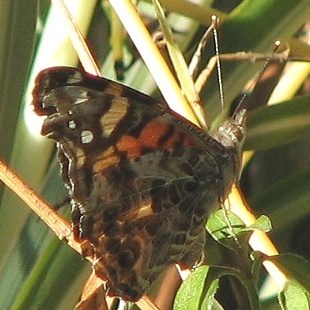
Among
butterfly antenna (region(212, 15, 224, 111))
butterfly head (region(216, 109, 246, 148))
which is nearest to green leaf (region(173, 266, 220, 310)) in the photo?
butterfly head (region(216, 109, 246, 148))

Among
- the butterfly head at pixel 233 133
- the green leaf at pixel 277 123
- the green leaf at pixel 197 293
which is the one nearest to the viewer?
the green leaf at pixel 197 293

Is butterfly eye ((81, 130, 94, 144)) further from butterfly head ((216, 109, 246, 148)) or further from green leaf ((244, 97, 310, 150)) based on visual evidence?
green leaf ((244, 97, 310, 150))

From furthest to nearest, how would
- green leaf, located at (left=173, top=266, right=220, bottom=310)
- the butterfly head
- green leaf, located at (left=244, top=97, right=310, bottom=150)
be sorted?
green leaf, located at (left=244, top=97, right=310, bottom=150), the butterfly head, green leaf, located at (left=173, top=266, right=220, bottom=310)

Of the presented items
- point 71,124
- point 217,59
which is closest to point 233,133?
point 217,59

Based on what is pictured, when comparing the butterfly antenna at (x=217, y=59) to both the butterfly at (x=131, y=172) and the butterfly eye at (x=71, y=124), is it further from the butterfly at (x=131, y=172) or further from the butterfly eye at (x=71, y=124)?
the butterfly eye at (x=71, y=124)

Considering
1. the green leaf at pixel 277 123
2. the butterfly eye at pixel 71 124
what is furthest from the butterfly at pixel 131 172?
the green leaf at pixel 277 123

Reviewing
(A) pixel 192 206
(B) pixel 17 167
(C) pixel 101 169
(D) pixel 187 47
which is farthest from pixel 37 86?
(D) pixel 187 47

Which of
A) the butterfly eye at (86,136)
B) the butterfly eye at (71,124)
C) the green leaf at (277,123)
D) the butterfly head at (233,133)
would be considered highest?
the butterfly eye at (71,124)

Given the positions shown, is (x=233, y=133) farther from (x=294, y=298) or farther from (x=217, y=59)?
(x=294, y=298)
